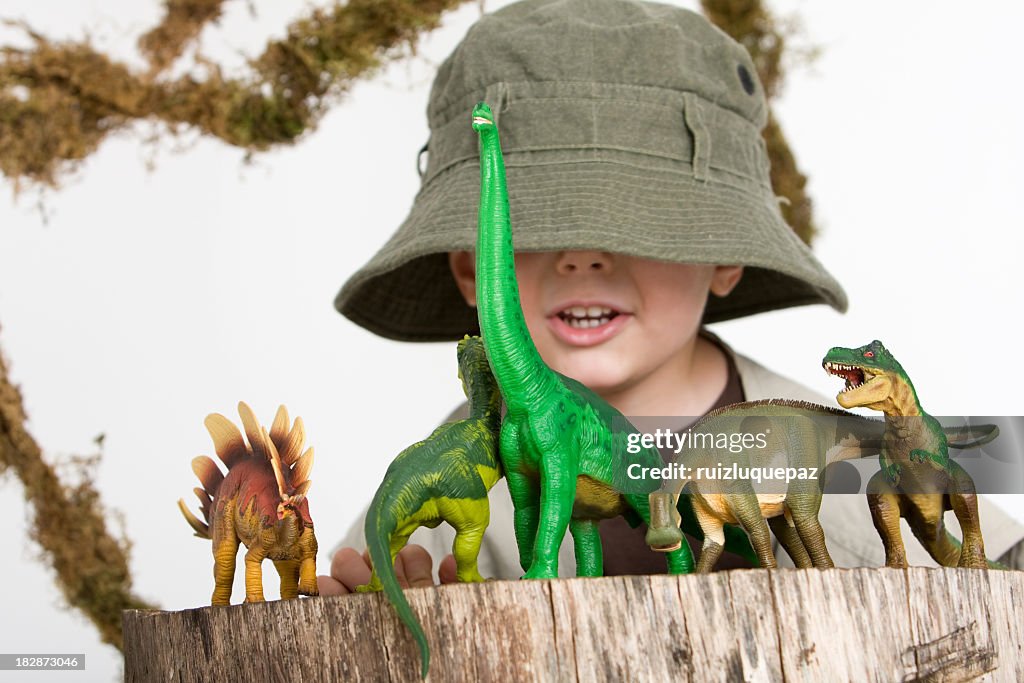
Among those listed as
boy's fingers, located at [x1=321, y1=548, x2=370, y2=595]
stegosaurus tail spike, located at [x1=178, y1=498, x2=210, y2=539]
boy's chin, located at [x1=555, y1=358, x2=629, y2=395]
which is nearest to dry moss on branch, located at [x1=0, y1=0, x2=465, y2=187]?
boy's chin, located at [x1=555, y1=358, x2=629, y2=395]

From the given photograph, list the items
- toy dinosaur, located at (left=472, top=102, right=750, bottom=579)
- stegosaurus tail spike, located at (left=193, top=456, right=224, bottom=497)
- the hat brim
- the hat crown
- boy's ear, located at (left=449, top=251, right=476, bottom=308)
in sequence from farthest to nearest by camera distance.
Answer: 1. boy's ear, located at (left=449, top=251, right=476, bottom=308)
2. the hat crown
3. the hat brim
4. stegosaurus tail spike, located at (left=193, top=456, right=224, bottom=497)
5. toy dinosaur, located at (left=472, top=102, right=750, bottom=579)

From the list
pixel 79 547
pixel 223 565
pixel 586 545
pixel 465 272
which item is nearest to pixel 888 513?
pixel 586 545

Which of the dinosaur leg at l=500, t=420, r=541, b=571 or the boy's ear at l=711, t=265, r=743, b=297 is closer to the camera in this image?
the dinosaur leg at l=500, t=420, r=541, b=571

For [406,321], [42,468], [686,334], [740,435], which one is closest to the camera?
[740,435]

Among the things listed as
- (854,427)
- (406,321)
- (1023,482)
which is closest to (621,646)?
(854,427)

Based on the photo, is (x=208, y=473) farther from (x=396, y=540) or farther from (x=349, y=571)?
(x=349, y=571)

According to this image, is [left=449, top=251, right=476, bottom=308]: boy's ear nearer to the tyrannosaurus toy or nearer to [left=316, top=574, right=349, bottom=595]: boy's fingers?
[left=316, top=574, right=349, bottom=595]: boy's fingers

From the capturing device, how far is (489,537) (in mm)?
1702

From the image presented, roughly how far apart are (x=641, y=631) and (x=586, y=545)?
0.54 feet

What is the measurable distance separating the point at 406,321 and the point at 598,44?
0.58 metres

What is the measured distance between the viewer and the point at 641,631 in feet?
2.83

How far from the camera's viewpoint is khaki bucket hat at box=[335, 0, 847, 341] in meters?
1.34

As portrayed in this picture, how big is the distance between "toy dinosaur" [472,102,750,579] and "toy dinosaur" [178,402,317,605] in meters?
0.19

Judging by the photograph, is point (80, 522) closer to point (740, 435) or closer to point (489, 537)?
point (489, 537)
